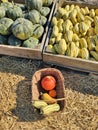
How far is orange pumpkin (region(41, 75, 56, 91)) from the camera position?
4.04m

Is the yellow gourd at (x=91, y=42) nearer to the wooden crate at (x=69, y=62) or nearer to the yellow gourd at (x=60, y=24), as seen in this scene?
the wooden crate at (x=69, y=62)

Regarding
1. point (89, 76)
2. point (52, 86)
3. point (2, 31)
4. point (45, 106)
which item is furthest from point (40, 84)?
point (2, 31)

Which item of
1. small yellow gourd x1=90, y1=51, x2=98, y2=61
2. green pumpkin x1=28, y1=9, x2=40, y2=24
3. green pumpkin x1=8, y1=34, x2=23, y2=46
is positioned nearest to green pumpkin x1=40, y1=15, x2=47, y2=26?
green pumpkin x1=28, y1=9, x2=40, y2=24

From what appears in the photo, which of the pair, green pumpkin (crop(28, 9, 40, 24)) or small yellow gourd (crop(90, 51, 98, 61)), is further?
green pumpkin (crop(28, 9, 40, 24))

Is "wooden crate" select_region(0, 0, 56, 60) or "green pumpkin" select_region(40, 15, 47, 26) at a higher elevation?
"green pumpkin" select_region(40, 15, 47, 26)

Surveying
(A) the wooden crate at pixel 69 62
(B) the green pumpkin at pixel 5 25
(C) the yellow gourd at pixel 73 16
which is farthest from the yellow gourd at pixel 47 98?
(C) the yellow gourd at pixel 73 16

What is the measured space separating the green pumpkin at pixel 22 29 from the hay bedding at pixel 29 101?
0.43 metres

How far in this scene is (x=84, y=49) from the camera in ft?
13.8

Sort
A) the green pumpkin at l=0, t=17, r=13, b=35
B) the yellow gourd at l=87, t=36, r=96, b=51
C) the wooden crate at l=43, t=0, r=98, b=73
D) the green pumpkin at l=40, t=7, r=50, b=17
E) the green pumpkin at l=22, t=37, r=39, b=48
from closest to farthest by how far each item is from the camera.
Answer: the wooden crate at l=43, t=0, r=98, b=73 → the yellow gourd at l=87, t=36, r=96, b=51 → the green pumpkin at l=22, t=37, r=39, b=48 → the green pumpkin at l=0, t=17, r=13, b=35 → the green pumpkin at l=40, t=7, r=50, b=17

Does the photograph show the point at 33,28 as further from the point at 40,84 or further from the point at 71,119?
the point at 71,119

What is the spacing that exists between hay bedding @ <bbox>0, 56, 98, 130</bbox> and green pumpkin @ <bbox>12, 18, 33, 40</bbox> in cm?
43

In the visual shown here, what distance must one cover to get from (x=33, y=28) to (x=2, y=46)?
561 mm

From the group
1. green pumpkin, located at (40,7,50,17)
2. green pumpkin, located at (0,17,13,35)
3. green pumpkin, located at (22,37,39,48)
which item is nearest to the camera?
green pumpkin, located at (22,37,39,48)

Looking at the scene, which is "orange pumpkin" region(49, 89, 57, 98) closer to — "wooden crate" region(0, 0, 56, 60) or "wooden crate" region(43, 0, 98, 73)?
"wooden crate" region(43, 0, 98, 73)
